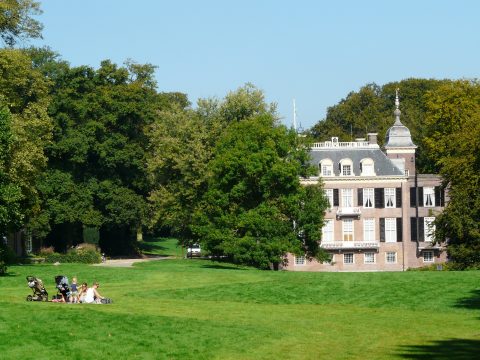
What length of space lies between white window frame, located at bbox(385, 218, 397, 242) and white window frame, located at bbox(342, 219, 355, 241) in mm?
2819

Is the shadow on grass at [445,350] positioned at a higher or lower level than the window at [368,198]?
lower

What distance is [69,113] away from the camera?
89.4 m

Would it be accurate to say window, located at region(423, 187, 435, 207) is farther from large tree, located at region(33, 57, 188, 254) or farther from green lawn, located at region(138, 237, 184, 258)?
green lawn, located at region(138, 237, 184, 258)

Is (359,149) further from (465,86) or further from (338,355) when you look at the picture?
(338,355)

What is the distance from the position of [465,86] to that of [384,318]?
55.3m

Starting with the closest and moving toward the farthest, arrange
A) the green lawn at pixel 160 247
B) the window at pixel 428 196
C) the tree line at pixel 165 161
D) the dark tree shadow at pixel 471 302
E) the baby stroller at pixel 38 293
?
the baby stroller at pixel 38 293 < the dark tree shadow at pixel 471 302 < the tree line at pixel 165 161 < the window at pixel 428 196 < the green lawn at pixel 160 247

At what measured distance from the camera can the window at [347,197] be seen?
290 feet

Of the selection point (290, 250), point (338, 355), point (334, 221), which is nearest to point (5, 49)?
point (290, 250)

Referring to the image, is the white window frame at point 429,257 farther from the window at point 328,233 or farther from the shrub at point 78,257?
the shrub at point 78,257

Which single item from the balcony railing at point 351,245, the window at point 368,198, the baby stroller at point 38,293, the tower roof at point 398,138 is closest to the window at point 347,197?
the window at point 368,198

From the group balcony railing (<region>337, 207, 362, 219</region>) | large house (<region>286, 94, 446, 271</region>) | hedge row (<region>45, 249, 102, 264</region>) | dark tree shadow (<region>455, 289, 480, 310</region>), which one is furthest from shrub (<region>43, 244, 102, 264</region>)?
dark tree shadow (<region>455, 289, 480, 310</region>)

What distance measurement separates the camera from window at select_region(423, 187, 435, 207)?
8744 cm

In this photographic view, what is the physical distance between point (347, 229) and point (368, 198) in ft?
10.3

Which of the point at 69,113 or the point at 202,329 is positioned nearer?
the point at 202,329
